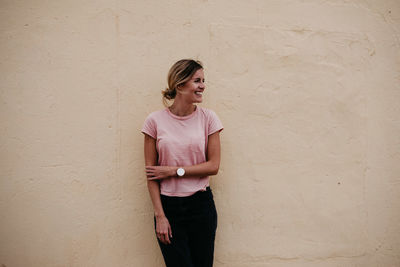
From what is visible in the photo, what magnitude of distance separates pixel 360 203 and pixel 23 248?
10.3 feet

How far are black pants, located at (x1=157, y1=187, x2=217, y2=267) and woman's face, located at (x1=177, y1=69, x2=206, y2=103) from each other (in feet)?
2.37

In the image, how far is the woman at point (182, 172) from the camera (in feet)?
6.75

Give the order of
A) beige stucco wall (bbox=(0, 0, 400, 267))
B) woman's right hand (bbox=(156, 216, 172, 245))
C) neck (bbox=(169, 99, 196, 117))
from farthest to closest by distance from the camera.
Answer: beige stucco wall (bbox=(0, 0, 400, 267)), neck (bbox=(169, 99, 196, 117)), woman's right hand (bbox=(156, 216, 172, 245))

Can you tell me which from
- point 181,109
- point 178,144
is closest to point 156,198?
point 178,144

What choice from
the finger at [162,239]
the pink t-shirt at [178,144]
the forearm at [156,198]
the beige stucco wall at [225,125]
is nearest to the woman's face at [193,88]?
the pink t-shirt at [178,144]

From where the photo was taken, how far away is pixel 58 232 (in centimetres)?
236

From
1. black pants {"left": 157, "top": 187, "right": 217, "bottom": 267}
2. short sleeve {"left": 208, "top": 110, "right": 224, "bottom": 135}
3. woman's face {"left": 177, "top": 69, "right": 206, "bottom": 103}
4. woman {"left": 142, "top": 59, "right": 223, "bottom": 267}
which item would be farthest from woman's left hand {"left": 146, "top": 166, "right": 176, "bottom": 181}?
woman's face {"left": 177, "top": 69, "right": 206, "bottom": 103}

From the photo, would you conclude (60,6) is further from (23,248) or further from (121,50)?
(23,248)

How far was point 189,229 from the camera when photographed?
2076 millimetres

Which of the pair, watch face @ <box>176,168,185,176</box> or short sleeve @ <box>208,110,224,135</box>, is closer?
watch face @ <box>176,168,185,176</box>

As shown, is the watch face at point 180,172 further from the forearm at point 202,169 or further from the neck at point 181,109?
the neck at point 181,109

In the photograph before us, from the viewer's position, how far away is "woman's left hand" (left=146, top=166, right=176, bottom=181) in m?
2.06

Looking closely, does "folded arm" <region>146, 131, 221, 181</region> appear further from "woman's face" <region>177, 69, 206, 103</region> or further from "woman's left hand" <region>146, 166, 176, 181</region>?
"woman's face" <region>177, 69, 206, 103</region>

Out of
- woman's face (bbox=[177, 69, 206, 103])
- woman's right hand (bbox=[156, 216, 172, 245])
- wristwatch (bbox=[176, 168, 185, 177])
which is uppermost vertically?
woman's face (bbox=[177, 69, 206, 103])
